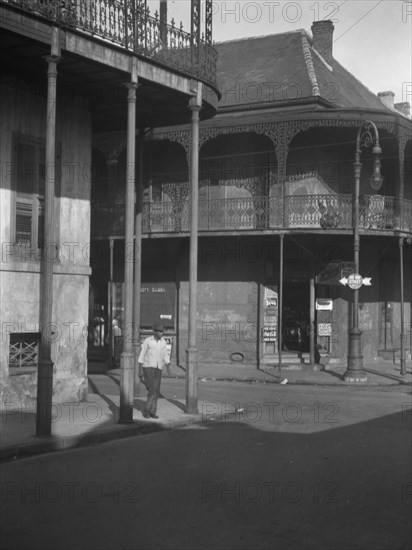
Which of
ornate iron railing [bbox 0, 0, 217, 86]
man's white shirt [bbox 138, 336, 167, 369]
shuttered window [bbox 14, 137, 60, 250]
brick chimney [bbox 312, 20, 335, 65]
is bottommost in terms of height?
man's white shirt [bbox 138, 336, 167, 369]

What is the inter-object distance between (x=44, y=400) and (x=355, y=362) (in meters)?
11.8

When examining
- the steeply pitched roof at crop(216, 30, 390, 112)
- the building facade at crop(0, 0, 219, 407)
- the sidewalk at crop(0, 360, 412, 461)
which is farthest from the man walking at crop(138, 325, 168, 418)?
the steeply pitched roof at crop(216, 30, 390, 112)

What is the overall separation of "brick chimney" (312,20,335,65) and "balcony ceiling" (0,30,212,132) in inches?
615

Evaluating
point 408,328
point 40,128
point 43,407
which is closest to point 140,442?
point 43,407

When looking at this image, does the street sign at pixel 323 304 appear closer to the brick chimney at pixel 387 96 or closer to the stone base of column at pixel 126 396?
the stone base of column at pixel 126 396

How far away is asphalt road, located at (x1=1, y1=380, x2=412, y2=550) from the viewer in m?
6.29

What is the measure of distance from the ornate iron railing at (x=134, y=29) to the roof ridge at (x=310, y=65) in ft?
35.0

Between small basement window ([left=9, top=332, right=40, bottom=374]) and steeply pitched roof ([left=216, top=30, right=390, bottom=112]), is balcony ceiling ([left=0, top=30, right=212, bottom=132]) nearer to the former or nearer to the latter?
small basement window ([left=9, top=332, right=40, bottom=374])

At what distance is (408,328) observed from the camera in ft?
93.1

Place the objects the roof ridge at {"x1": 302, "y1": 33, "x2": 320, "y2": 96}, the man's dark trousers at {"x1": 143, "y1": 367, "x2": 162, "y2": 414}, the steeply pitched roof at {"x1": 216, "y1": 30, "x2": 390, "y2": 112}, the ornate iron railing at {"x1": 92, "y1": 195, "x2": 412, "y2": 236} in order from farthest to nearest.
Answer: the steeply pitched roof at {"x1": 216, "y1": 30, "x2": 390, "y2": 112}
the roof ridge at {"x1": 302, "y1": 33, "x2": 320, "y2": 96}
the ornate iron railing at {"x1": 92, "y1": 195, "x2": 412, "y2": 236}
the man's dark trousers at {"x1": 143, "y1": 367, "x2": 162, "y2": 414}

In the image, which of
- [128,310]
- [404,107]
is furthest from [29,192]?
[404,107]

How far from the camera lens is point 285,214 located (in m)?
22.9

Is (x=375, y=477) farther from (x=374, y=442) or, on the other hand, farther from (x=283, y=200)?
(x=283, y=200)

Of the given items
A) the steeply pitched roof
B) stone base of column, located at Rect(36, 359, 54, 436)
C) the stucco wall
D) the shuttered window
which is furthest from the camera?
the steeply pitched roof
